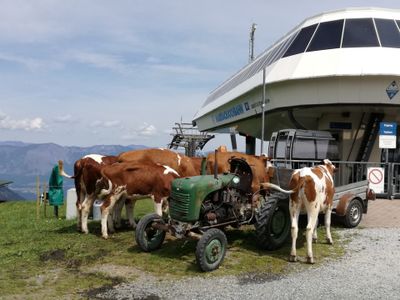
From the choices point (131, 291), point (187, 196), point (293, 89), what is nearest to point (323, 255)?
point (187, 196)

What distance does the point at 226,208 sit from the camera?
856cm

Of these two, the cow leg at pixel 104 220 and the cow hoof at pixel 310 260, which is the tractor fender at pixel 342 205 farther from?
the cow leg at pixel 104 220

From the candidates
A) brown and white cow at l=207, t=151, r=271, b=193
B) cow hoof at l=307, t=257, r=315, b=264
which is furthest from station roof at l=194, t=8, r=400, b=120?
cow hoof at l=307, t=257, r=315, b=264

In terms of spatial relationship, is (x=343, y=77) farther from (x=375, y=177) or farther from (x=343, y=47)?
(x=375, y=177)

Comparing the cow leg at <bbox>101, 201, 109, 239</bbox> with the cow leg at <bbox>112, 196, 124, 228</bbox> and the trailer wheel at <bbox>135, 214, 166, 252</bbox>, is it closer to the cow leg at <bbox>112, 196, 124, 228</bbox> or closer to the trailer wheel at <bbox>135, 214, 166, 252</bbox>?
the cow leg at <bbox>112, 196, 124, 228</bbox>

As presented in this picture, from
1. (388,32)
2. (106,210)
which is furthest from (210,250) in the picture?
(388,32)

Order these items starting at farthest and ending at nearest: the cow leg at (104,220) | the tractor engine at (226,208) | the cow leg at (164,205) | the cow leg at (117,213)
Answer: the cow leg at (117,213) < the cow leg at (164,205) < the cow leg at (104,220) < the tractor engine at (226,208)

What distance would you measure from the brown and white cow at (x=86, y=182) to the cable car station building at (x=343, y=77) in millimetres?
11151

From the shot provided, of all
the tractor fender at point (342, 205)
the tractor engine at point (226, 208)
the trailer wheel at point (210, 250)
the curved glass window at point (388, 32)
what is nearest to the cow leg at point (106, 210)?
the tractor engine at point (226, 208)

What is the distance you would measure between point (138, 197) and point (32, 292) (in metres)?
4.15

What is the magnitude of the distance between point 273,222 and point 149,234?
2405 mm

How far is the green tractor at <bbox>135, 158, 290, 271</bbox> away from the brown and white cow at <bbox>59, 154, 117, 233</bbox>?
2.71 metres

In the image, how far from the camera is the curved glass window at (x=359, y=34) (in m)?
20.5

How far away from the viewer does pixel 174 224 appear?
8133 mm
